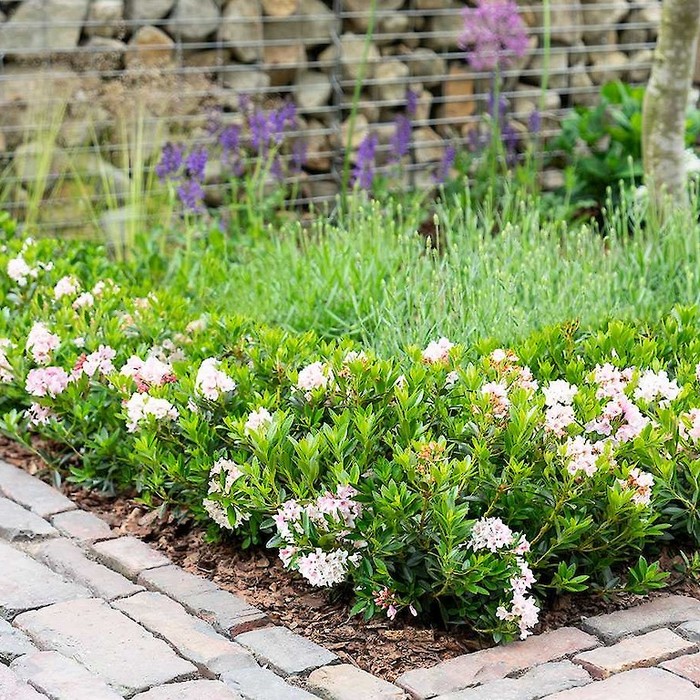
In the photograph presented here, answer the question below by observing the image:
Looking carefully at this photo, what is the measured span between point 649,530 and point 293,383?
0.98 m

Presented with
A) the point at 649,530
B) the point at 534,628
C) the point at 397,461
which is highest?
the point at 397,461

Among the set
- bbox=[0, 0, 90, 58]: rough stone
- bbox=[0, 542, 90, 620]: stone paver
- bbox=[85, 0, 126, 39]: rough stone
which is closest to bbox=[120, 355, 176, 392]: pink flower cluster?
bbox=[0, 542, 90, 620]: stone paver

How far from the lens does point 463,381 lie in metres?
3.14

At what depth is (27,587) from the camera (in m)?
2.97

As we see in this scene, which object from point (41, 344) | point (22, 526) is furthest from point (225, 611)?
point (41, 344)

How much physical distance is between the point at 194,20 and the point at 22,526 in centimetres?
374

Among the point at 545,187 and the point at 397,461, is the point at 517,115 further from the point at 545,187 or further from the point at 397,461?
the point at 397,461

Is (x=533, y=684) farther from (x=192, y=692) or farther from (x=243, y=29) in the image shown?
(x=243, y=29)

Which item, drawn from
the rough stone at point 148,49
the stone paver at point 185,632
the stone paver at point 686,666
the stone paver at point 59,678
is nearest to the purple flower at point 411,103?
the rough stone at point 148,49

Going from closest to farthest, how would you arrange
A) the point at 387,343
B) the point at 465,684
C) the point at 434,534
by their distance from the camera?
the point at 465,684
the point at 434,534
the point at 387,343

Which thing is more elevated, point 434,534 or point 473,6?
point 473,6

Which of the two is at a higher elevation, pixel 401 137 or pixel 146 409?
pixel 401 137

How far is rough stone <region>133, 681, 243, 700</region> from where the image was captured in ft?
8.18

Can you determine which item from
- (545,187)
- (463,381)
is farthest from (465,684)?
(545,187)
